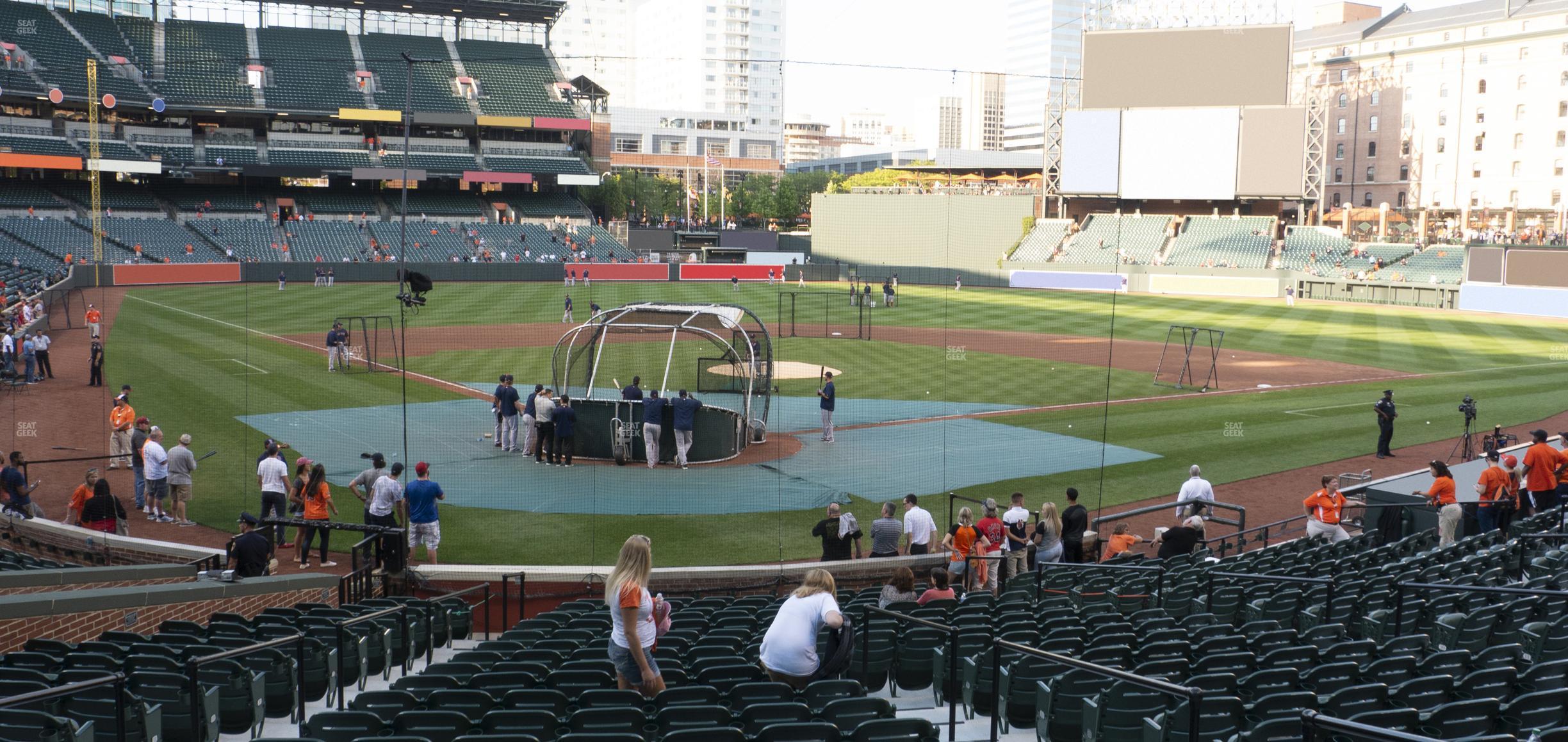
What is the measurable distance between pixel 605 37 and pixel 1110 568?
19249 cm

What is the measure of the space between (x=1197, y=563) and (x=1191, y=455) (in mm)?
10861

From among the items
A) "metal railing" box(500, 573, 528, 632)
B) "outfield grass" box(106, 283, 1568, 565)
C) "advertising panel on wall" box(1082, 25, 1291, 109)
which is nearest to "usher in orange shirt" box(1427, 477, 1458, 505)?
"outfield grass" box(106, 283, 1568, 565)

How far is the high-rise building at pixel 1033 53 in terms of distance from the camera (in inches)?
6491

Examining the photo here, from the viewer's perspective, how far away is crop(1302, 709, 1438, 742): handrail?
15.0 feet

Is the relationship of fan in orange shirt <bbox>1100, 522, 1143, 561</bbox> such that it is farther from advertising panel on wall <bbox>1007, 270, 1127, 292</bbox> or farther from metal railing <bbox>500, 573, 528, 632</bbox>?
advertising panel on wall <bbox>1007, 270, 1127, 292</bbox>

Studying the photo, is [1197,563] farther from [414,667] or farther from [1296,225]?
[1296,225]

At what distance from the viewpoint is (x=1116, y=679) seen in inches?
264

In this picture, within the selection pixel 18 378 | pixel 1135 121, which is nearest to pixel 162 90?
pixel 18 378

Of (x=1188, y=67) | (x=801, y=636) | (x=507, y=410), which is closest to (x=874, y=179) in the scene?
(x=1188, y=67)

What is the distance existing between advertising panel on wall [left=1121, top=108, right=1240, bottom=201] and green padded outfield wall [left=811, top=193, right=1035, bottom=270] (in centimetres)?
795

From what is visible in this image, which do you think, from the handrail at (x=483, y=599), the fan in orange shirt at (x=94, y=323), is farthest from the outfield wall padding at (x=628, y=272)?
the handrail at (x=483, y=599)

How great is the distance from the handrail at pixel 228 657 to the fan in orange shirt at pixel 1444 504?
13.4 meters

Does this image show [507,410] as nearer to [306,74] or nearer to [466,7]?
[306,74]

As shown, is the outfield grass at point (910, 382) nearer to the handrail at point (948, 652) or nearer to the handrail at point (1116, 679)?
the handrail at point (948, 652)
